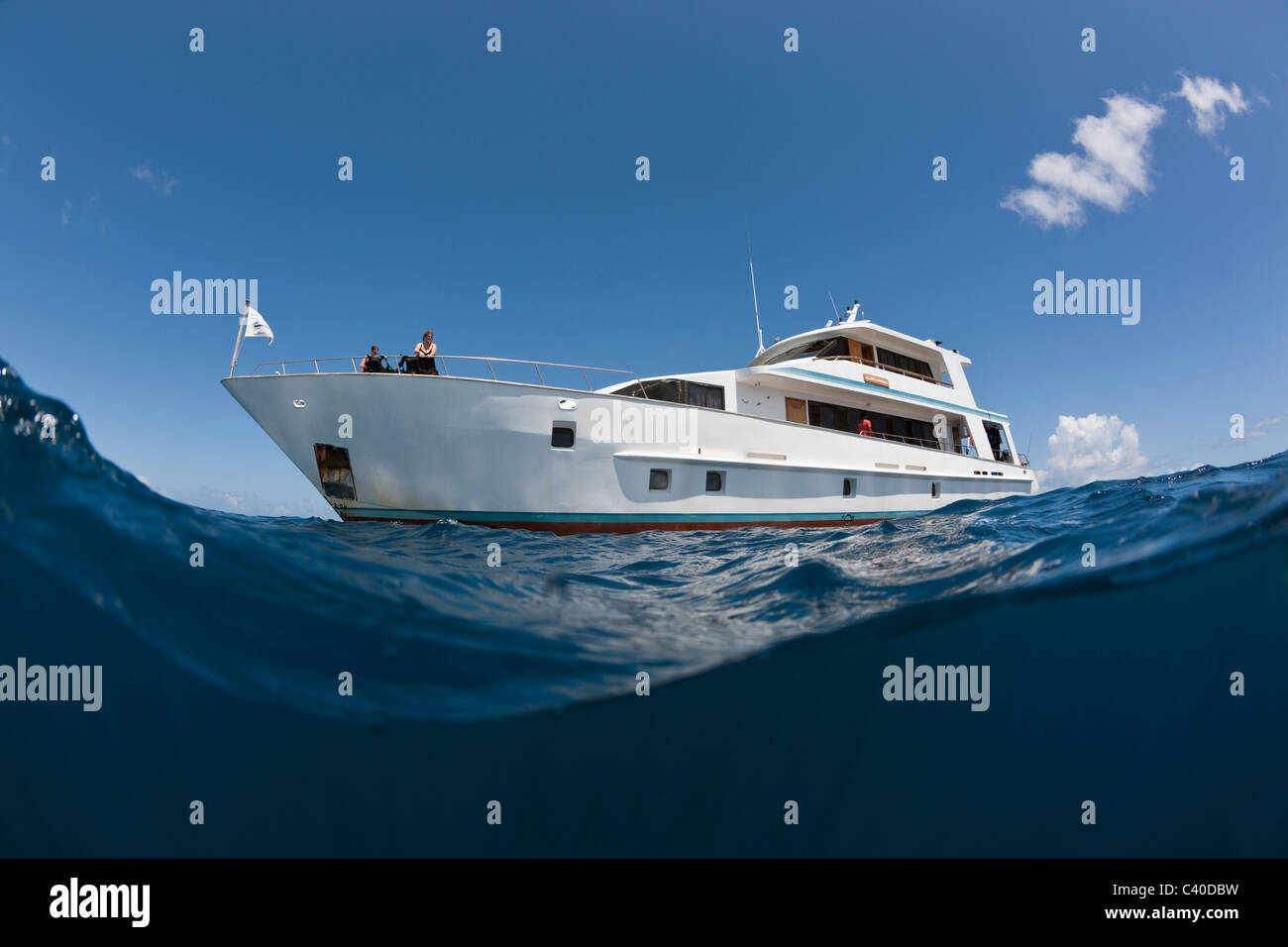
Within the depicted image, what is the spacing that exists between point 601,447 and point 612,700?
23.9 feet

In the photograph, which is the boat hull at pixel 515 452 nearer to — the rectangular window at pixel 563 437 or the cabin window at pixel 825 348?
the rectangular window at pixel 563 437

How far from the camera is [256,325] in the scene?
902 centimetres

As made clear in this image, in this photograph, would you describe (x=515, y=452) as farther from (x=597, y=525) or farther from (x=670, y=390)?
(x=670, y=390)

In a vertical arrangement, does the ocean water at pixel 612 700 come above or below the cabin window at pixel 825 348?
below

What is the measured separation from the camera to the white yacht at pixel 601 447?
9578mm

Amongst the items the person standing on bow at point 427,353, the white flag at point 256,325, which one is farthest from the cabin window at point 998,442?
the white flag at point 256,325

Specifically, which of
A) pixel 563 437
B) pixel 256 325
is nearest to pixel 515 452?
pixel 563 437

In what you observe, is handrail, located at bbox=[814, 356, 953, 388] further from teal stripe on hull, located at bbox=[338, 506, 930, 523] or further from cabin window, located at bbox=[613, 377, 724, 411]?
teal stripe on hull, located at bbox=[338, 506, 930, 523]

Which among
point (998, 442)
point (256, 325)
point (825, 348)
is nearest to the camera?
point (256, 325)

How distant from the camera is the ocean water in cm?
330

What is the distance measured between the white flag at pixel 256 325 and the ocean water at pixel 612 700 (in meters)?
5.26

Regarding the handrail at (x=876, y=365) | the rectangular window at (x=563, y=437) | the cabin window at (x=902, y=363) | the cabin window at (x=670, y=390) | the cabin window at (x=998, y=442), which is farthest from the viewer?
the cabin window at (x=998, y=442)

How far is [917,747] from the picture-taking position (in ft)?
13.6
